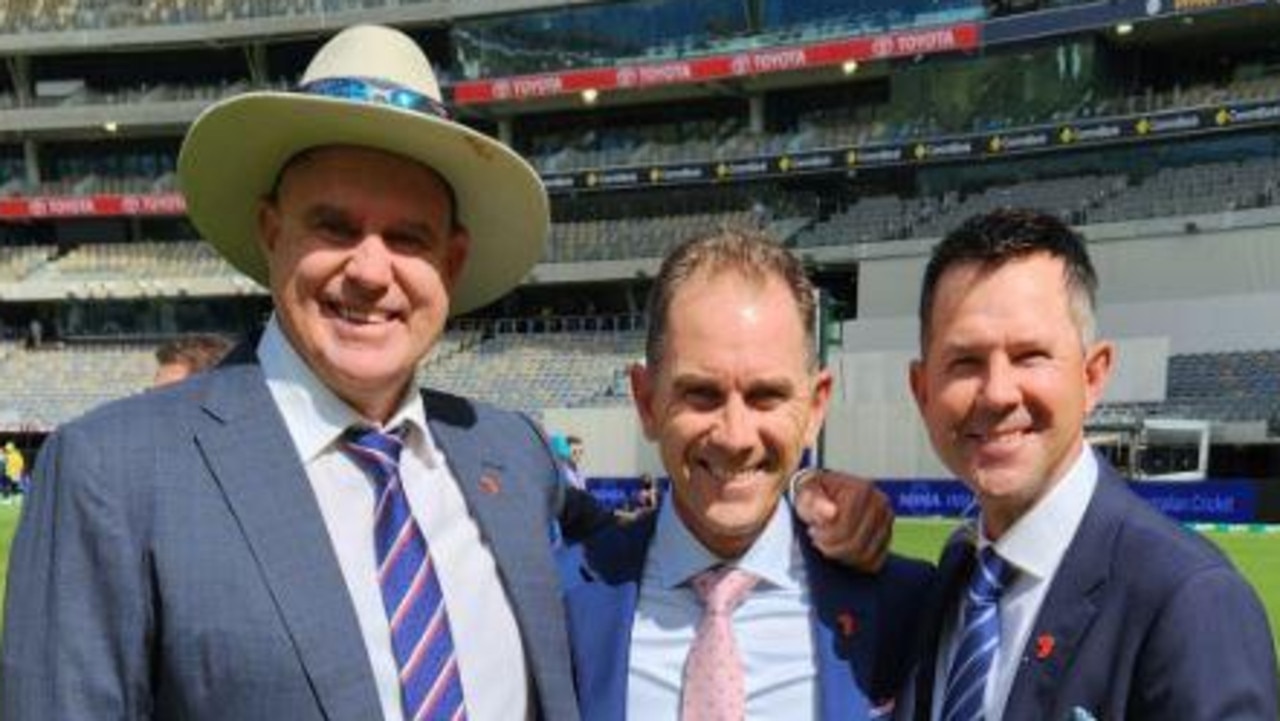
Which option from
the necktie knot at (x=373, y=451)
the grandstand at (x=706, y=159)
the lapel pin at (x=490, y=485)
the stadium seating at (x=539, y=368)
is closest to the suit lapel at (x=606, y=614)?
the lapel pin at (x=490, y=485)

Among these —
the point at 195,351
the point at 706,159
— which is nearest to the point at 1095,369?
the point at 195,351

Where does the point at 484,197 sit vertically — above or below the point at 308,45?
below

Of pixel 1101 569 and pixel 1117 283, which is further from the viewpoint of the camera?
pixel 1117 283

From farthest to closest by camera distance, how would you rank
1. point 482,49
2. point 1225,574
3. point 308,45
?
point 308,45
point 482,49
point 1225,574

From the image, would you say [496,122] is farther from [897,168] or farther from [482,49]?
[897,168]

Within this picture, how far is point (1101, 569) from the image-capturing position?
2.68 metres

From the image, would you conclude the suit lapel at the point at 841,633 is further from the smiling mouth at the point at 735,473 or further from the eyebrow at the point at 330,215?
the eyebrow at the point at 330,215

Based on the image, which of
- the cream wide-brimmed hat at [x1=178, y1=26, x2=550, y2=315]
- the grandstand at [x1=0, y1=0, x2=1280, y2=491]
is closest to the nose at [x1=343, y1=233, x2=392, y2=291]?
the cream wide-brimmed hat at [x1=178, y1=26, x2=550, y2=315]

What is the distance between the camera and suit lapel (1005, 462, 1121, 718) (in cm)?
265

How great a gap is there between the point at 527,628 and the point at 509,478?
434 millimetres

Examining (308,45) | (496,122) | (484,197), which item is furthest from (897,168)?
(484,197)

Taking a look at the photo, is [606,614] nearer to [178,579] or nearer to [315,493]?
[315,493]

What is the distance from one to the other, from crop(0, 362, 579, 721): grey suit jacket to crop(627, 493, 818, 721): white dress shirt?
645 mm

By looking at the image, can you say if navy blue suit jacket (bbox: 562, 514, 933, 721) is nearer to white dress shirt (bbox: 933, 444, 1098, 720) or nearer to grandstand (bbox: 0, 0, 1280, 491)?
white dress shirt (bbox: 933, 444, 1098, 720)
